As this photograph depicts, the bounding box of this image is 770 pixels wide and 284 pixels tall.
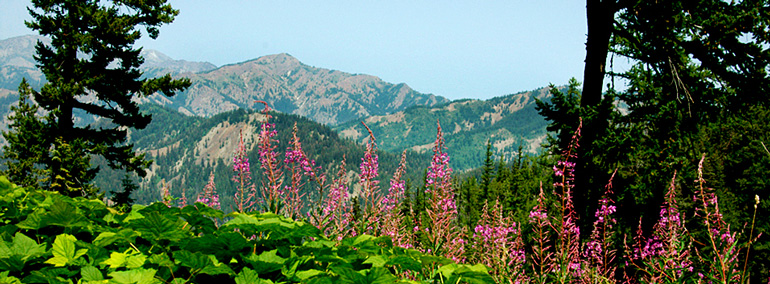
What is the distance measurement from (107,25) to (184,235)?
64.5 ft

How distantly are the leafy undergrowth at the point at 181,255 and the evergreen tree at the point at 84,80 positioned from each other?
16847 mm

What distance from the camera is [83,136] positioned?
1788 centimetres

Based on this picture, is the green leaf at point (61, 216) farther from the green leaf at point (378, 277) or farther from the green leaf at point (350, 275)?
the green leaf at point (378, 277)

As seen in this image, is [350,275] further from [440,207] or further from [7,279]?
[440,207]

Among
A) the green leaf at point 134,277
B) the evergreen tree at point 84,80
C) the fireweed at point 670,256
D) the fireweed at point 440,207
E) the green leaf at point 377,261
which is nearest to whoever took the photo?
the green leaf at point 134,277

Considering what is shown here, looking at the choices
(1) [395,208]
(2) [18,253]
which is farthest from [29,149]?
(2) [18,253]

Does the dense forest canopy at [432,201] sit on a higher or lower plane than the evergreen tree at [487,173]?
higher

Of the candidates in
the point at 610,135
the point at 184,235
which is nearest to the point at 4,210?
the point at 184,235

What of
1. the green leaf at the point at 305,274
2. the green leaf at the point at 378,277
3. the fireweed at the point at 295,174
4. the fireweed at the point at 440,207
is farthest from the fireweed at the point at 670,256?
the fireweed at the point at 295,174

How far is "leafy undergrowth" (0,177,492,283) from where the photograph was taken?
4.74 feet

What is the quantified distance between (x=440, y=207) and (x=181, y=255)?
2.24 meters

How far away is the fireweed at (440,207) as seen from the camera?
3.08 metres

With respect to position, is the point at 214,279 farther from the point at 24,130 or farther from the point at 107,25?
the point at 24,130

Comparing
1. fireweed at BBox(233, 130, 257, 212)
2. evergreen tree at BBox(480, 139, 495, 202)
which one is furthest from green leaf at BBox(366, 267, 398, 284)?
evergreen tree at BBox(480, 139, 495, 202)
